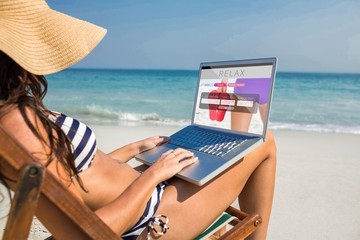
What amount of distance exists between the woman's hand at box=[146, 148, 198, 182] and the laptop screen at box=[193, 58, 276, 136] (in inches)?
15.5

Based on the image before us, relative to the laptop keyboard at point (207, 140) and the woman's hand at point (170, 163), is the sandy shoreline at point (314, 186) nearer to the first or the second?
the laptop keyboard at point (207, 140)

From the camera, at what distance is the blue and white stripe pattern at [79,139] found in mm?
1566

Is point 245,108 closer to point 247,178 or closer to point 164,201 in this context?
point 247,178

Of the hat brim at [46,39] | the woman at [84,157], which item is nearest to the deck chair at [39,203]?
the woman at [84,157]

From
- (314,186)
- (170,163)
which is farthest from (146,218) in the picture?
(314,186)

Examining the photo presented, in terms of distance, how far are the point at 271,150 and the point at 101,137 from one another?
5.88m

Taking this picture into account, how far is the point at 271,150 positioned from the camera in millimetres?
2133

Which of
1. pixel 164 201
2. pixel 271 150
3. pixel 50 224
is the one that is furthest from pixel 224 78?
pixel 50 224

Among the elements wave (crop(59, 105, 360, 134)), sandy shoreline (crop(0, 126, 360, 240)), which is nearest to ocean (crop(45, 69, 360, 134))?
wave (crop(59, 105, 360, 134))

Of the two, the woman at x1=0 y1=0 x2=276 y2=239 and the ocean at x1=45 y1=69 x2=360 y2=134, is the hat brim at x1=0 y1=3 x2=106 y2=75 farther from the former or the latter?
the ocean at x1=45 y1=69 x2=360 y2=134

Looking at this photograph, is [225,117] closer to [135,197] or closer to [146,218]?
[146,218]

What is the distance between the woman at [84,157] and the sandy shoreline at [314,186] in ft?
5.62

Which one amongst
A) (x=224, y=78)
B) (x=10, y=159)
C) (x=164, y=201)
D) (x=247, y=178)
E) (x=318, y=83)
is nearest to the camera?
(x=10, y=159)

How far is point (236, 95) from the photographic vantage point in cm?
236
